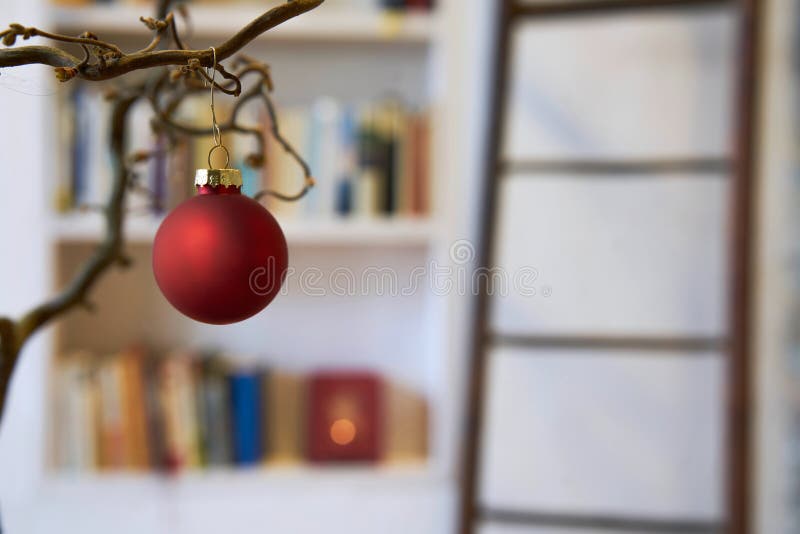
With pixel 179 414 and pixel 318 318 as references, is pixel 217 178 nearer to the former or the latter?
pixel 179 414

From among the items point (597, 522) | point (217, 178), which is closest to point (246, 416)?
point (597, 522)

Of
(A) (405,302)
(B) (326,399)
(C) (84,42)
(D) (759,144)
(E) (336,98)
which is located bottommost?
(B) (326,399)

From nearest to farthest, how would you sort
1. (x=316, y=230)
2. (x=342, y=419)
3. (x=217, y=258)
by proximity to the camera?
(x=217, y=258)
(x=316, y=230)
(x=342, y=419)

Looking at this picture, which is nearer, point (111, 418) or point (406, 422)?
point (111, 418)

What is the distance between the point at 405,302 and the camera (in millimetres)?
1677

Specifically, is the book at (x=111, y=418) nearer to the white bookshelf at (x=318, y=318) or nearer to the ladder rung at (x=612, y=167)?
the white bookshelf at (x=318, y=318)

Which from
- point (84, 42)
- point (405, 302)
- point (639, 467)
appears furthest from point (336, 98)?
point (84, 42)

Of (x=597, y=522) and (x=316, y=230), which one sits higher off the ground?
(x=316, y=230)

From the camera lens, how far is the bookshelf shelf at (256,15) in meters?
1.36

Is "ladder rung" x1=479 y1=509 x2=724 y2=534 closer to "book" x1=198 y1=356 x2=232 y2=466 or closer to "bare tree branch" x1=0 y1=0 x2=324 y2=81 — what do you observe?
"book" x1=198 y1=356 x2=232 y2=466

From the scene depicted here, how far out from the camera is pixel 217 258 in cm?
35

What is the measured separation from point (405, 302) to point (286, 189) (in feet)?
1.38

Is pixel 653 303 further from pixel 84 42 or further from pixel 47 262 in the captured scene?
pixel 84 42

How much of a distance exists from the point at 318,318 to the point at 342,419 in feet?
0.83
